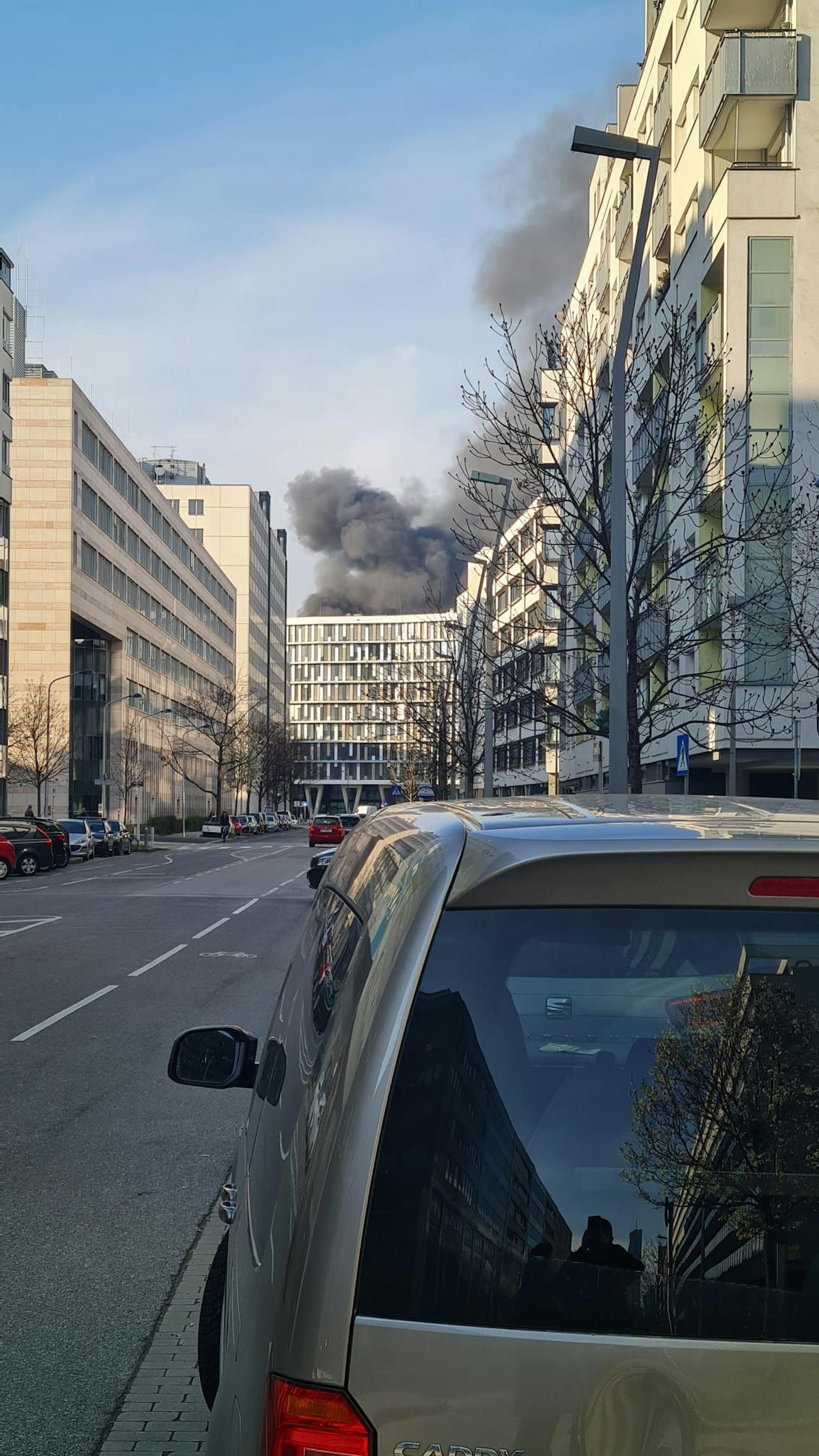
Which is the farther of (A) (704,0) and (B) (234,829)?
(B) (234,829)

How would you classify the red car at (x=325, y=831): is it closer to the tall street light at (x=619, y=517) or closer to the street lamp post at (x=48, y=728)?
the street lamp post at (x=48, y=728)

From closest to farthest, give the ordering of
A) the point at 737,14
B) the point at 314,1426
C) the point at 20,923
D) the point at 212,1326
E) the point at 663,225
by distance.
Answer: the point at 314,1426 < the point at 212,1326 < the point at 20,923 < the point at 737,14 < the point at 663,225

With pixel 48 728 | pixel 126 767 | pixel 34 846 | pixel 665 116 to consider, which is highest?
pixel 665 116

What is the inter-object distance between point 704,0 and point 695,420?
738 inches

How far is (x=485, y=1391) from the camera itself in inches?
62.2

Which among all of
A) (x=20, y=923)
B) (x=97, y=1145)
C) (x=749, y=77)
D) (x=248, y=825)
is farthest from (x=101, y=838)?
(x=97, y=1145)

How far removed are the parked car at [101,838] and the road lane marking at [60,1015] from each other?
4182 centimetres

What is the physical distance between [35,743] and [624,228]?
112 ft

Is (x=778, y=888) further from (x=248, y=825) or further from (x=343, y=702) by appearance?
(x=343, y=702)

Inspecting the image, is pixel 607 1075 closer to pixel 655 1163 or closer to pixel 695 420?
pixel 655 1163

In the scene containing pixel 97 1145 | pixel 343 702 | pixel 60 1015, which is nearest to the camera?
pixel 97 1145

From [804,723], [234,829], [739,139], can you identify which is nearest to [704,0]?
[739,139]

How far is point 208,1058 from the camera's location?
11.6ft

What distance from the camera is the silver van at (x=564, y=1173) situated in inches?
62.4
